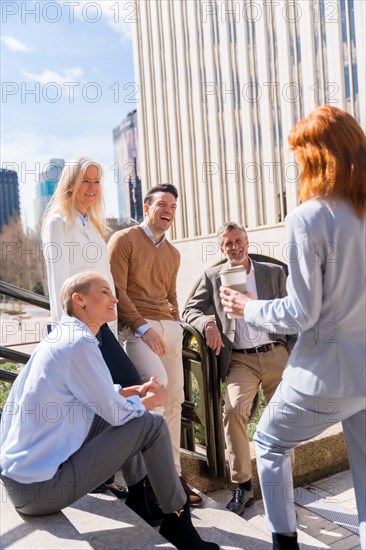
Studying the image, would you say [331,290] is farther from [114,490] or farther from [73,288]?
[114,490]

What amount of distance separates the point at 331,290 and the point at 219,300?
1680mm

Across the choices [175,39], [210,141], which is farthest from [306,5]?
[175,39]

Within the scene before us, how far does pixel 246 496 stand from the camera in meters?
3.37

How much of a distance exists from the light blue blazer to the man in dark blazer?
1.48 meters

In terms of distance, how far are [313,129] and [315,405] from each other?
3.22 feet

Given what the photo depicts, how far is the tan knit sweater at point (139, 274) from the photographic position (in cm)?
321

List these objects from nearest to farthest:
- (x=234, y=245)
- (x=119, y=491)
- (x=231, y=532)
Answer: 1. (x=231, y=532)
2. (x=119, y=491)
3. (x=234, y=245)

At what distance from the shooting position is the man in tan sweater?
3.12 metres

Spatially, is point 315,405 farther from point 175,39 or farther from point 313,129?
point 175,39

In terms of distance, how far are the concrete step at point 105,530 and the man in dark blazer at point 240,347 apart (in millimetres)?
504

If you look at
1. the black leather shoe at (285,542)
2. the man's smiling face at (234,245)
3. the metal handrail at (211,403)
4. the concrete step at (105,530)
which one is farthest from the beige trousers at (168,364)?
the black leather shoe at (285,542)

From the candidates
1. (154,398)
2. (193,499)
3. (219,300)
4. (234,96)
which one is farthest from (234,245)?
(234,96)

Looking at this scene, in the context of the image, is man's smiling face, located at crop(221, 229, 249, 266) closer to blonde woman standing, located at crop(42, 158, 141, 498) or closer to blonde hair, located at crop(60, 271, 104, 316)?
blonde woman standing, located at crop(42, 158, 141, 498)

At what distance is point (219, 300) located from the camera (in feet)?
11.8
